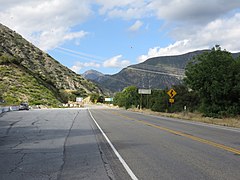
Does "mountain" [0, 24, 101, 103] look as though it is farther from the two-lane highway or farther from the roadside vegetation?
the two-lane highway

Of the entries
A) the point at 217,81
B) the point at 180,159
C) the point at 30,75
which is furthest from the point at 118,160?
the point at 30,75

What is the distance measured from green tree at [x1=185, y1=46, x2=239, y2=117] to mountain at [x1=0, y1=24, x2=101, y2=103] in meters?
46.4

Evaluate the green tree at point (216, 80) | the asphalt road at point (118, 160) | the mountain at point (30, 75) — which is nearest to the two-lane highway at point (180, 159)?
the asphalt road at point (118, 160)

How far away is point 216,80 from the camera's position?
3344cm

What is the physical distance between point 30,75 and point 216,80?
68055 mm

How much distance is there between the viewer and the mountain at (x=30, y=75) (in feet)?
259

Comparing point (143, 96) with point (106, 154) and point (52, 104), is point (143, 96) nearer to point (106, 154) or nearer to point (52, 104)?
point (52, 104)

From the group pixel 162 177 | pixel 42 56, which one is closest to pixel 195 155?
pixel 162 177

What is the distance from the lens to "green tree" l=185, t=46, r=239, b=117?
3291 centimetres

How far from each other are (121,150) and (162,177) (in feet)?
13.5

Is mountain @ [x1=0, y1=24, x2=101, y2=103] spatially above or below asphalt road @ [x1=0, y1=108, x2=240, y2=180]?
above

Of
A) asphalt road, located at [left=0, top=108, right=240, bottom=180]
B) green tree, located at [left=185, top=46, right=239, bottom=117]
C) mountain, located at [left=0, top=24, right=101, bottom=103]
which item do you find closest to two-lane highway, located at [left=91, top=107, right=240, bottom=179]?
asphalt road, located at [left=0, top=108, right=240, bottom=180]

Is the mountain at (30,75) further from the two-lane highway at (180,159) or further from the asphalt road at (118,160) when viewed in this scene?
the two-lane highway at (180,159)

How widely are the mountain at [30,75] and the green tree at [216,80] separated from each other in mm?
46377
